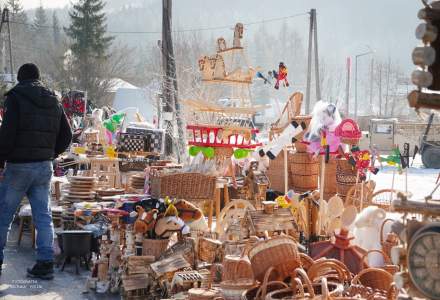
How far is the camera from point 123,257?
6.44 m

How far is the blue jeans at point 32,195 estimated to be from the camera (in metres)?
6.57

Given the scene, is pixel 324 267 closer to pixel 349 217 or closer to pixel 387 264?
pixel 387 264

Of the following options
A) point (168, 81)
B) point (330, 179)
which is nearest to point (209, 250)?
point (330, 179)

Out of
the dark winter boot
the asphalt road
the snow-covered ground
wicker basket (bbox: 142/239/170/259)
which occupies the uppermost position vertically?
wicker basket (bbox: 142/239/170/259)

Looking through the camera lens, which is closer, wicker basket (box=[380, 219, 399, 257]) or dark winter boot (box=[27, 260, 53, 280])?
wicker basket (box=[380, 219, 399, 257])

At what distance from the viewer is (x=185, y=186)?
26.3 ft

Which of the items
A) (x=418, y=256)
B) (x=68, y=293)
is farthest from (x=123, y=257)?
(x=418, y=256)

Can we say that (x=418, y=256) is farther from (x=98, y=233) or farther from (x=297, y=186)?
(x=297, y=186)

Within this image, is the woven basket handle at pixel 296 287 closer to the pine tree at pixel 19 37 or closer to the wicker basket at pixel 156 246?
the wicker basket at pixel 156 246

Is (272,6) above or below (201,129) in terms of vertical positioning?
above

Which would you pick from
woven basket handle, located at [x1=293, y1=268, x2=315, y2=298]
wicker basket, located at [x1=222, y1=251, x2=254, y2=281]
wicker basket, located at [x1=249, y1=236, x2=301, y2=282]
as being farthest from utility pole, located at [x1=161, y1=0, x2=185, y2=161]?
woven basket handle, located at [x1=293, y1=268, x2=315, y2=298]

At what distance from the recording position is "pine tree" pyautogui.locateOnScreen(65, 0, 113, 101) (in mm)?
47219

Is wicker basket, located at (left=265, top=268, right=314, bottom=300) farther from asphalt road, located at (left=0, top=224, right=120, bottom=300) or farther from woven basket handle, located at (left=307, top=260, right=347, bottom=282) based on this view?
asphalt road, located at (left=0, top=224, right=120, bottom=300)

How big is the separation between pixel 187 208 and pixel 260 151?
58.6 inches
